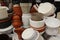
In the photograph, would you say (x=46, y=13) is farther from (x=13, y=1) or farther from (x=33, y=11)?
(x=13, y=1)

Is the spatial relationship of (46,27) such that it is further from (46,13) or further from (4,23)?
(4,23)

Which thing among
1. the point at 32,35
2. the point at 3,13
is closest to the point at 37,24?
the point at 32,35

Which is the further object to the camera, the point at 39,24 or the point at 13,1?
Result: the point at 13,1

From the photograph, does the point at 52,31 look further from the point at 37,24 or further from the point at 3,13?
the point at 3,13

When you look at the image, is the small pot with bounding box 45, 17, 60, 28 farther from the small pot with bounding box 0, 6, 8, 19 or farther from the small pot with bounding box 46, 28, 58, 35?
the small pot with bounding box 0, 6, 8, 19

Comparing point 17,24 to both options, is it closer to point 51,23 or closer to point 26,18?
point 26,18

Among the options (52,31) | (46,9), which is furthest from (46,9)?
(52,31)

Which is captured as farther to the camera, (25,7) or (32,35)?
(25,7)

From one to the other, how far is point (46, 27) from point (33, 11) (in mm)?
117

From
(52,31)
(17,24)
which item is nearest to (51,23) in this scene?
(52,31)

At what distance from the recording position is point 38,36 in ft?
1.86

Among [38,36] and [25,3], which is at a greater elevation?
[25,3]

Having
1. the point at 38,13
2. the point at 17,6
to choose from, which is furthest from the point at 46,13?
the point at 17,6

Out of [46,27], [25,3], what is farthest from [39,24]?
[25,3]
